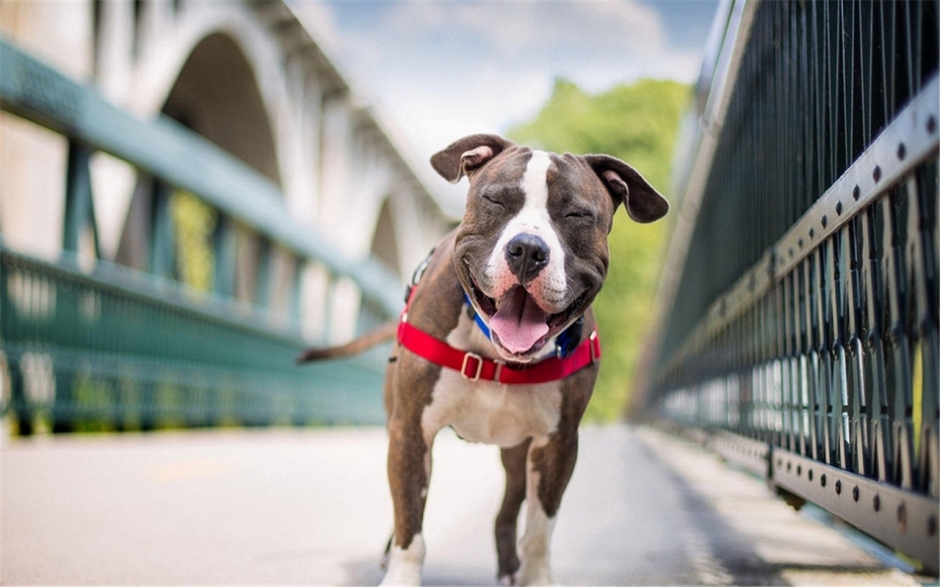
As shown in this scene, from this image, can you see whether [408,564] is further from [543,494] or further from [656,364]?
[656,364]

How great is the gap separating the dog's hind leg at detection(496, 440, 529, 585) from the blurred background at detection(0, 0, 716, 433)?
108 cm

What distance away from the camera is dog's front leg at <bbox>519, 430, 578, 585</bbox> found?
308 cm

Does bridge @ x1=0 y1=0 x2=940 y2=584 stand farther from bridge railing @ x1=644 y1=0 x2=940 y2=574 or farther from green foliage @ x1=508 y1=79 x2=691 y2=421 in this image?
green foliage @ x1=508 y1=79 x2=691 y2=421

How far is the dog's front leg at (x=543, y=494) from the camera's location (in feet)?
10.1

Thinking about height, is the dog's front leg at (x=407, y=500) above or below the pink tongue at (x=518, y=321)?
below

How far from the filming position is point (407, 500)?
293cm

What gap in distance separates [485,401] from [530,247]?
63 cm

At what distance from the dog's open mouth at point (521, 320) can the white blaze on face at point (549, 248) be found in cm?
7

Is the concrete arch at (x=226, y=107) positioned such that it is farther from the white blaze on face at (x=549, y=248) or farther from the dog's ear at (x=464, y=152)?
the white blaze on face at (x=549, y=248)

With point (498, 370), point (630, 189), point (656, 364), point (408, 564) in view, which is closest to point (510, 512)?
point (408, 564)

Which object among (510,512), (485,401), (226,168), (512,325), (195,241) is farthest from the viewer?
(195,241)

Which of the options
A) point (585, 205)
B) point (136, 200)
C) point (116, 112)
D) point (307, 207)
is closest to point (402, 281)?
point (307, 207)

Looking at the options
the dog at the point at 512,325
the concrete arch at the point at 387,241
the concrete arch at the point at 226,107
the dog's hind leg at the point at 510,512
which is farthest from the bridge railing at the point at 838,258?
the concrete arch at the point at 387,241

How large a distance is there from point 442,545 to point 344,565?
26.0 inches
